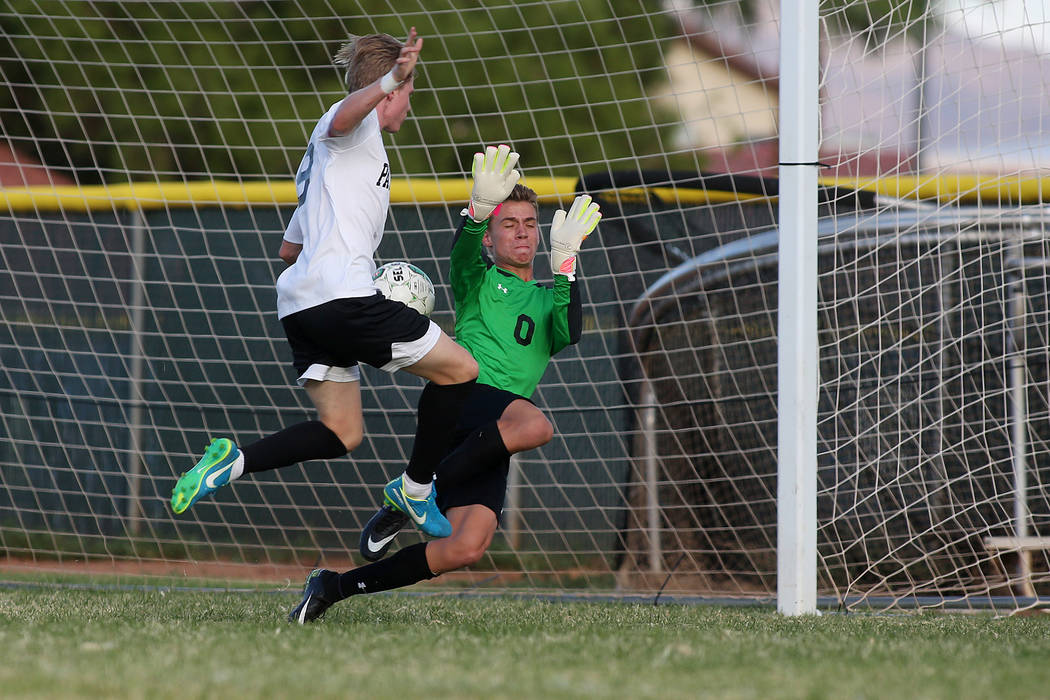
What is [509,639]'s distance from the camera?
3.21 meters

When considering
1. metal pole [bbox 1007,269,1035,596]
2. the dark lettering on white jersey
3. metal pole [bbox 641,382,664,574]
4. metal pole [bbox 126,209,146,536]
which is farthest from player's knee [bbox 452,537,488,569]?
metal pole [bbox 126,209,146,536]

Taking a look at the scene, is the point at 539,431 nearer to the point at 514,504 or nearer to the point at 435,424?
the point at 435,424

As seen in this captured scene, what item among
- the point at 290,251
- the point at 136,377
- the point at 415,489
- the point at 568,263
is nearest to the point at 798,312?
the point at 568,263

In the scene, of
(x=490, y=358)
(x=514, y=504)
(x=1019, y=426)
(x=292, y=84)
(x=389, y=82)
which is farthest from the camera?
(x=292, y=84)

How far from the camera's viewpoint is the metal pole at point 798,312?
13.8 ft

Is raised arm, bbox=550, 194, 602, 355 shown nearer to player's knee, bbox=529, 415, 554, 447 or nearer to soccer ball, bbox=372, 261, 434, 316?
player's knee, bbox=529, 415, 554, 447

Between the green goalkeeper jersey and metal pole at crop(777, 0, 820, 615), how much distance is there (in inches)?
32.5

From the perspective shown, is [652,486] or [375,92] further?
[652,486]

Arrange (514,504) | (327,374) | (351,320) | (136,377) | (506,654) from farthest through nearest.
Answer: (136,377) → (514,504) → (327,374) → (351,320) → (506,654)

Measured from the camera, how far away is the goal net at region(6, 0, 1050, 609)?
4984 mm

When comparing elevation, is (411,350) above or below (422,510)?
above

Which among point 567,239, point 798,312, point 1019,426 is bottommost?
point 1019,426

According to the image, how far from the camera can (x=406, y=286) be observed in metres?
3.88

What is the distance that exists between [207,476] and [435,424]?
28.6 inches
